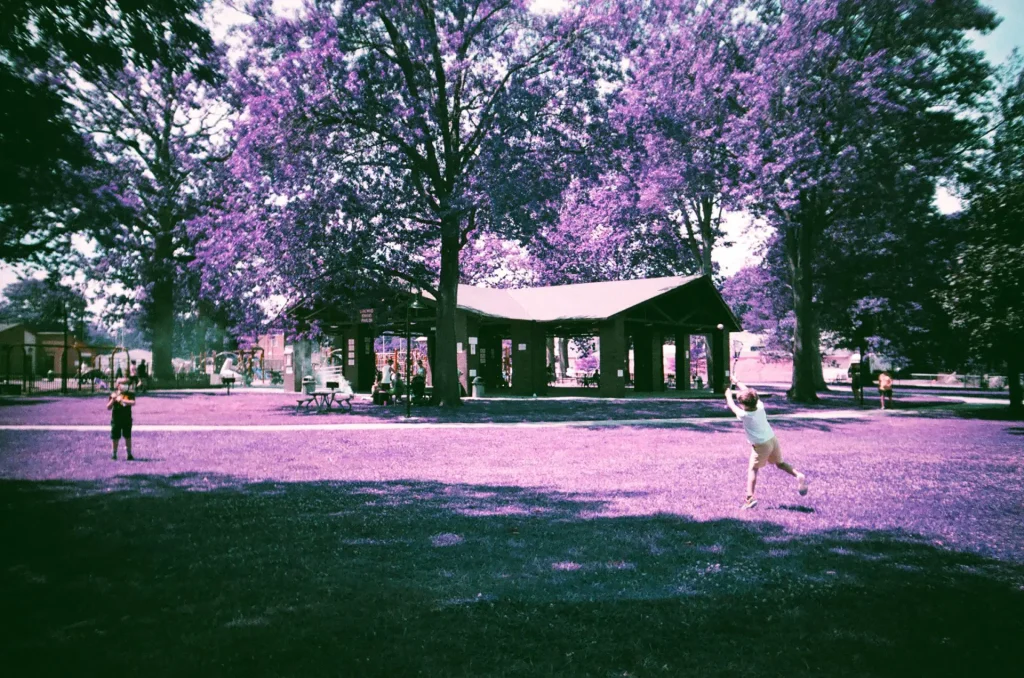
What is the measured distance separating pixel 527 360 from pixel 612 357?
15.1 ft

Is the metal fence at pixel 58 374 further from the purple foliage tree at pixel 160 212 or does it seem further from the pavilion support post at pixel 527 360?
the pavilion support post at pixel 527 360

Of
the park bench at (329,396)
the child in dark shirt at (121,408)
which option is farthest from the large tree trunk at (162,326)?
the child in dark shirt at (121,408)

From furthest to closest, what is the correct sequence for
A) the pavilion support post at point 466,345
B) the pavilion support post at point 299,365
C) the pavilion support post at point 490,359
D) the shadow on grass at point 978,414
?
1. the pavilion support post at point 490,359
2. the pavilion support post at point 299,365
3. the pavilion support post at point 466,345
4. the shadow on grass at point 978,414

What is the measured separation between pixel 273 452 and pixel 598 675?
1091 centimetres

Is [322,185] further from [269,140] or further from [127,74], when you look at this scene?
[127,74]

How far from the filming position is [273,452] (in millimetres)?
13305

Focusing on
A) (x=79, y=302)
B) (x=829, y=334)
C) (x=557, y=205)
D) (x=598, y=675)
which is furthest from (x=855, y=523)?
(x=829, y=334)

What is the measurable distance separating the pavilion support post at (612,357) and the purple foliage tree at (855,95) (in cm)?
804

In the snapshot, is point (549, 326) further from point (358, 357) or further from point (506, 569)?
point (506, 569)

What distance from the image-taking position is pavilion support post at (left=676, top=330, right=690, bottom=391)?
37.4 meters

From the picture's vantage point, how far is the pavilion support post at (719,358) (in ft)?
111

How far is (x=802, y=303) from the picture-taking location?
97.1ft

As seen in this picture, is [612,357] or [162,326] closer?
[612,357]

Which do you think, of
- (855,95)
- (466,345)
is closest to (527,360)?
(466,345)
